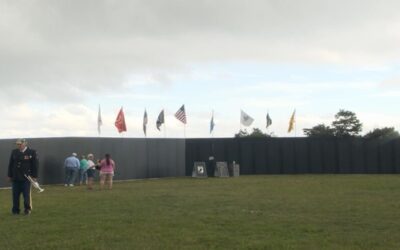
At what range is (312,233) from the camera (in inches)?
409

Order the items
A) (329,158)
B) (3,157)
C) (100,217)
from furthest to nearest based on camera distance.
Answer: (329,158), (3,157), (100,217)

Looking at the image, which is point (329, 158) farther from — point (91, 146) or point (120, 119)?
point (91, 146)

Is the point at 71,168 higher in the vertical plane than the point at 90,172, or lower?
higher

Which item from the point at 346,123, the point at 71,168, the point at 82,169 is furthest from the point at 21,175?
the point at 346,123

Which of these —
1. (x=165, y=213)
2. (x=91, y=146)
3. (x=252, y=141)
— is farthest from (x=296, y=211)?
(x=252, y=141)

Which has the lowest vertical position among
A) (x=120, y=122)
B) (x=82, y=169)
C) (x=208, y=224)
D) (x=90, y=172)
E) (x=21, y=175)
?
(x=208, y=224)

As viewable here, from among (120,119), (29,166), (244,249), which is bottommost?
(244,249)

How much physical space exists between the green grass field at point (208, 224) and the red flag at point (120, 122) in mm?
21286

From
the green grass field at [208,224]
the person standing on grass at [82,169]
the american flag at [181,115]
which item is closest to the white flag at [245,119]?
the american flag at [181,115]

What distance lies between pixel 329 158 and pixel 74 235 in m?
33.8

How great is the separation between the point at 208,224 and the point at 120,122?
27.8 meters

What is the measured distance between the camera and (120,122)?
127 feet

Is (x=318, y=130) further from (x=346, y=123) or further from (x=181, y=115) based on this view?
(x=181, y=115)

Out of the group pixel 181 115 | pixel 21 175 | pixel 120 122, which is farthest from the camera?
pixel 181 115
